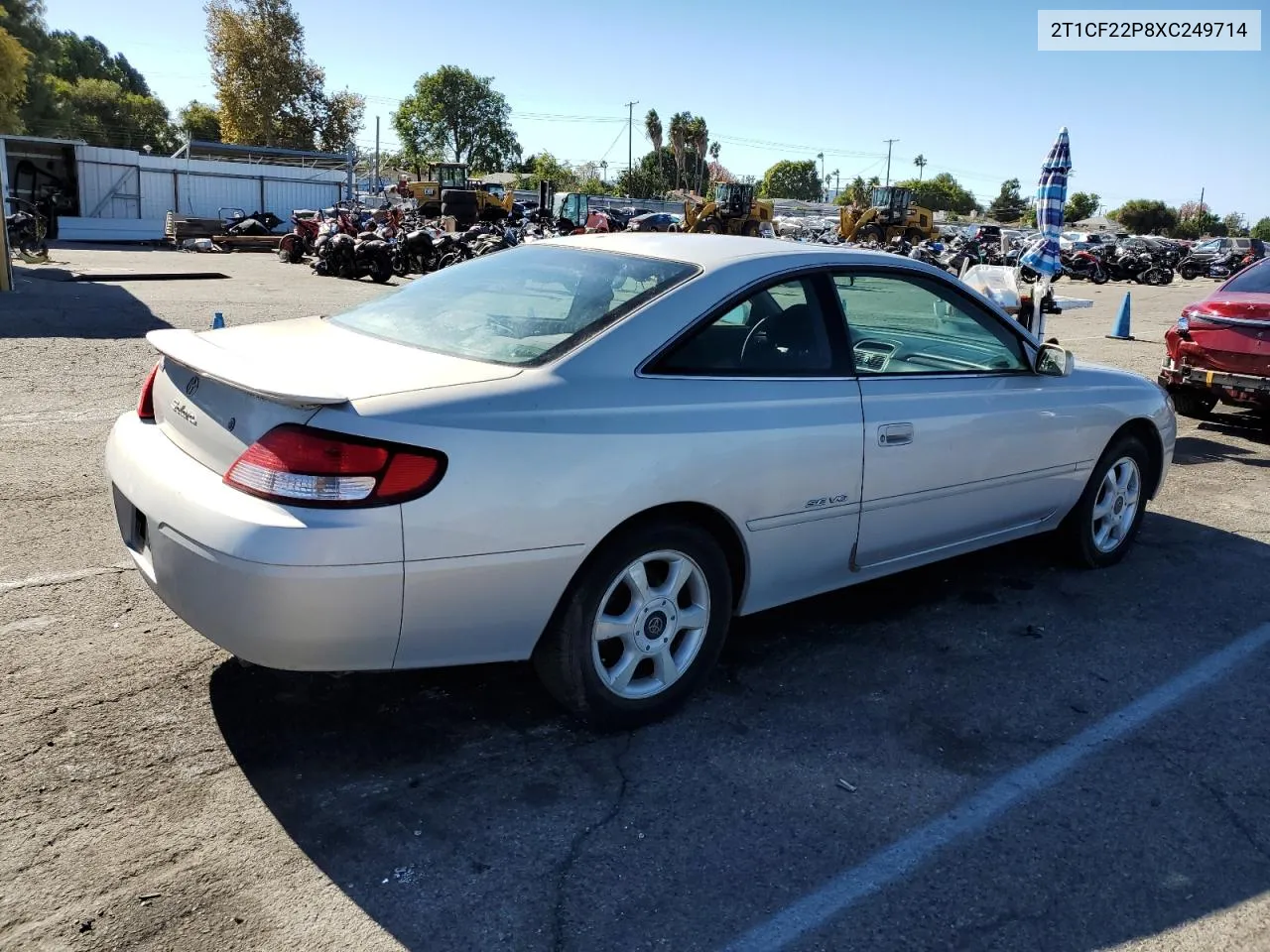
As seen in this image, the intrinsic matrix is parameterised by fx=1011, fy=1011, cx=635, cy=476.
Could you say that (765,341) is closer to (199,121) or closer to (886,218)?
(886,218)

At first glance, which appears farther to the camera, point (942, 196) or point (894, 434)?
point (942, 196)

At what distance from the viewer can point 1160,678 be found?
153 inches

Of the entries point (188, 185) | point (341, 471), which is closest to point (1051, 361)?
point (341, 471)

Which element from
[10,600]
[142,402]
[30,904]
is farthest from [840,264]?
[10,600]

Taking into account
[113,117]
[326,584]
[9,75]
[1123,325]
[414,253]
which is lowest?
[326,584]

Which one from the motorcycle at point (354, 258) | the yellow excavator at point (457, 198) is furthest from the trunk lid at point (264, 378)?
the yellow excavator at point (457, 198)

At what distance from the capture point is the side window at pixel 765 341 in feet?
10.8

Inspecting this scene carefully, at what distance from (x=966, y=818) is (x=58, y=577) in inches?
142

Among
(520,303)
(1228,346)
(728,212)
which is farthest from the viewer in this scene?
(728,212)

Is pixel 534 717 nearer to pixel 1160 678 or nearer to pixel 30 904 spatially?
pixel 30 904

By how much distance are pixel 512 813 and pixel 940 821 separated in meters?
1.21

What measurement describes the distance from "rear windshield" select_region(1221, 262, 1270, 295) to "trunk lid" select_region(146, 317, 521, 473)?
26.5ft

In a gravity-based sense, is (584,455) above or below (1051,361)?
below

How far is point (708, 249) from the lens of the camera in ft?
12.0
